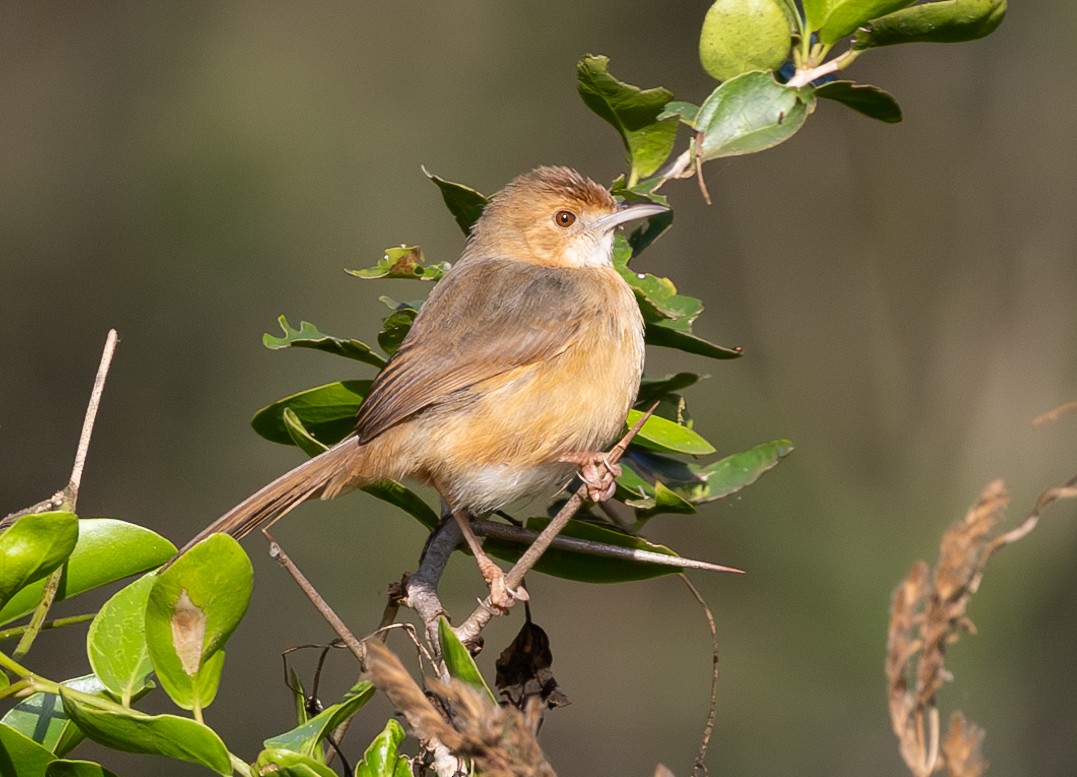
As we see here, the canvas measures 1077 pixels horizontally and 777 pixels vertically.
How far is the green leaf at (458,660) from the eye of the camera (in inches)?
84.2

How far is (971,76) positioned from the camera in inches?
361

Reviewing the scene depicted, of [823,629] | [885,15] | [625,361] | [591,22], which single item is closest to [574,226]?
[625,361]

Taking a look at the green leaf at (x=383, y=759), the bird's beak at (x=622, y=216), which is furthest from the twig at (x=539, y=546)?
the bird's beak at (x=622, y=216)

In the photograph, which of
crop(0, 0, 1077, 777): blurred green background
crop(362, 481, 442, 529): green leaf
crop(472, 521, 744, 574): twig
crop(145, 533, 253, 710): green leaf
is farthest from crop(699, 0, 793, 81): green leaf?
crop(0, 0, 1077, 777): blurred green background

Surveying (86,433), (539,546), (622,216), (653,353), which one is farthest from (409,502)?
(653,353)

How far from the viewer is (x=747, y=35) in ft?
10.2

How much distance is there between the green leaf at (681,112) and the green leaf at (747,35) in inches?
5.4

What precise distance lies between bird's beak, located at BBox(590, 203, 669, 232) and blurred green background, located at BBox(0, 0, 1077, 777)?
15.7 ft

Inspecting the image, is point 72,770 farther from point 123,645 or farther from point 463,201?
point 463,201

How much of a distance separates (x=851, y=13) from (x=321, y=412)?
1669mm

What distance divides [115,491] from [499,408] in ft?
20.4

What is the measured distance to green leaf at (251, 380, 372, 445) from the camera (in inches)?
124

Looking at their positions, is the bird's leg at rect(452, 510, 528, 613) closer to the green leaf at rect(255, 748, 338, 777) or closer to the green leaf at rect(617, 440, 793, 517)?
the green leaf at rect(617, 440, 793, 517)

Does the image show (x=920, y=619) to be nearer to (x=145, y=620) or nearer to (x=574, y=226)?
(x=145, y=620)
